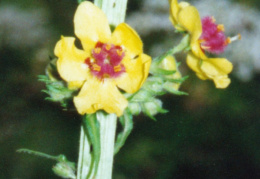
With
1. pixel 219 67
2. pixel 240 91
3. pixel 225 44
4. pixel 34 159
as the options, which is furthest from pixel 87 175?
pixel 240 91

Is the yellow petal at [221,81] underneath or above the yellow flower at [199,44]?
underneath

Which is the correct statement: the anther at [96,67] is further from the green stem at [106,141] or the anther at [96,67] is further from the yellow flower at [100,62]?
the green stem at [106,141]

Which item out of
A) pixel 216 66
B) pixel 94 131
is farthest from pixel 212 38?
pixel 94 131

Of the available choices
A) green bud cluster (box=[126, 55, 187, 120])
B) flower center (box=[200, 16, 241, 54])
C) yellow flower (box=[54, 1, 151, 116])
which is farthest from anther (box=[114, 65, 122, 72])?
flower center (box=[200, 16, 241, 54])

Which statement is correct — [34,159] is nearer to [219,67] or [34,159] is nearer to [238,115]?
[238,115]

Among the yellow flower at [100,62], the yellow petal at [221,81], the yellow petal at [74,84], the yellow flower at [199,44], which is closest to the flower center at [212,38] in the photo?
the yellow flower at [199,44]

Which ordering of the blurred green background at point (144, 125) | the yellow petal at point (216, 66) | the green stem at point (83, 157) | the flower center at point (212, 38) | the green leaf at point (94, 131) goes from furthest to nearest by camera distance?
the blurred green background at point (144, 125), the flower center at point (212, 38), the green stem at point (83, 157), the yellow petal at point (216, 66), the green leaf at point (94, 131)
